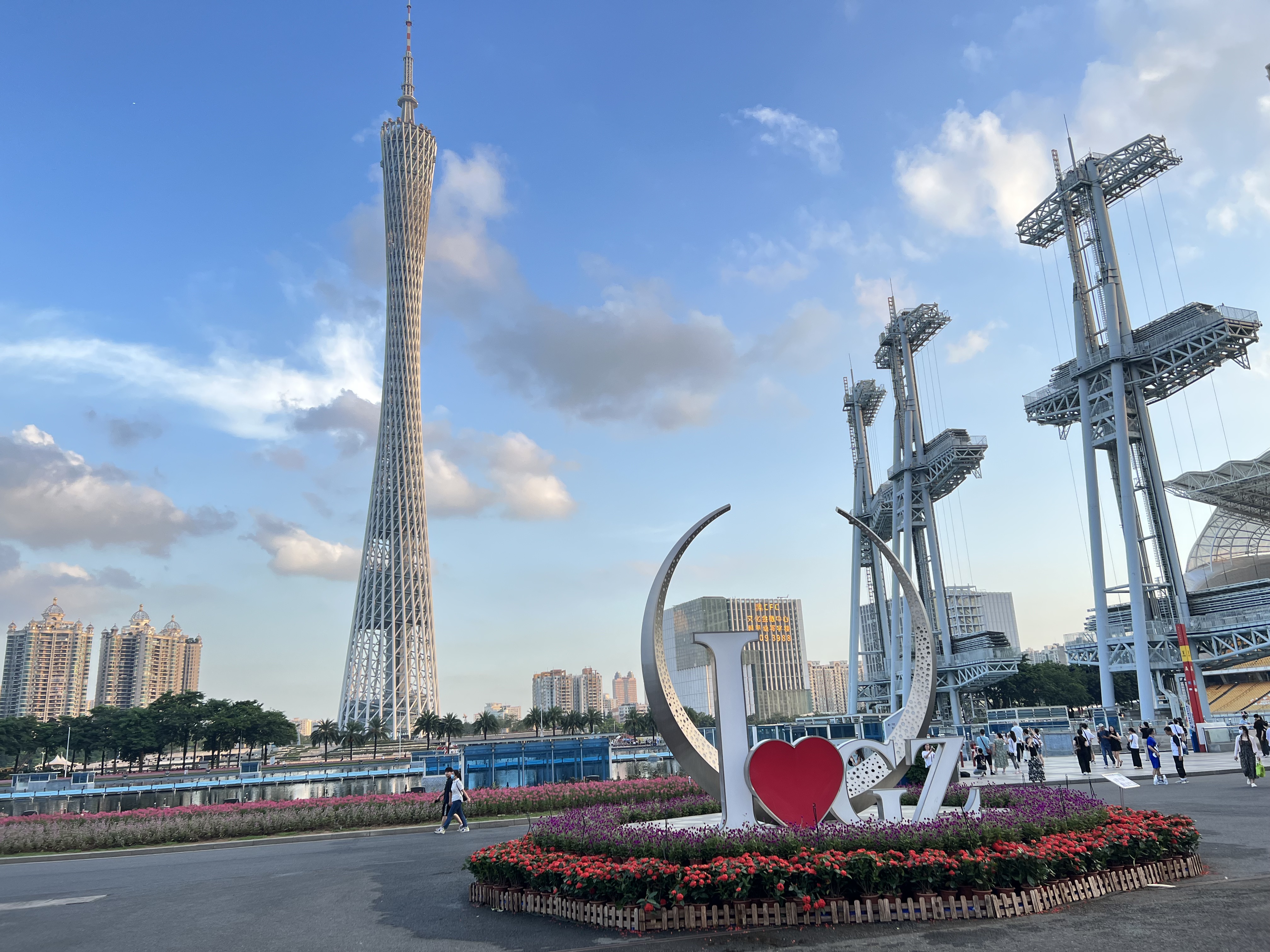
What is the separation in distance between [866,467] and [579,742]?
56.5m

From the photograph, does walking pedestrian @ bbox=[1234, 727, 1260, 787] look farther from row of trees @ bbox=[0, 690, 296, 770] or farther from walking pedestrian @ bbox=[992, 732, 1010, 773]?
row of trees @ bbox=[0, 690, 296, 770]

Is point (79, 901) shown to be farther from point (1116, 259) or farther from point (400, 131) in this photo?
point (400, 131)

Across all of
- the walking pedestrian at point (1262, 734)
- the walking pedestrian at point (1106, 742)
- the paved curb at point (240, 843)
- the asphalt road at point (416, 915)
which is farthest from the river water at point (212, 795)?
the walking pedestrian at point (1262, 734)

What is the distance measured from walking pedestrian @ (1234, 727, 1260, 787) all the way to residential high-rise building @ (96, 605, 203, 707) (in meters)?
182

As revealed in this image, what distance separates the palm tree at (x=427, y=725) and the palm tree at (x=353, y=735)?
16.5ft

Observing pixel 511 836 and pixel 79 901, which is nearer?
pixel 79 901

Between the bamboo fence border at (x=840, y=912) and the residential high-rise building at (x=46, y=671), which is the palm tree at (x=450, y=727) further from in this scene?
the residential high-rise building at (x=46, y=671)

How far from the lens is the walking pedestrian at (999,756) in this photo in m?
27.4

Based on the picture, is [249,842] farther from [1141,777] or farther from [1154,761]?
[1141,777]

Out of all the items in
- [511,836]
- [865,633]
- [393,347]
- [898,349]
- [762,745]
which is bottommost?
[511,836]

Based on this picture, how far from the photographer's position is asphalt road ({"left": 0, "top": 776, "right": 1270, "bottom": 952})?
7.86 meters

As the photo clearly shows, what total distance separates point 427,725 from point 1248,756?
74.5 metres

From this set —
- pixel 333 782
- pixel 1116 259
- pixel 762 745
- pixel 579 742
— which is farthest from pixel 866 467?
pixel 762 745

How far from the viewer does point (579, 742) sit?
27344 millimetres
